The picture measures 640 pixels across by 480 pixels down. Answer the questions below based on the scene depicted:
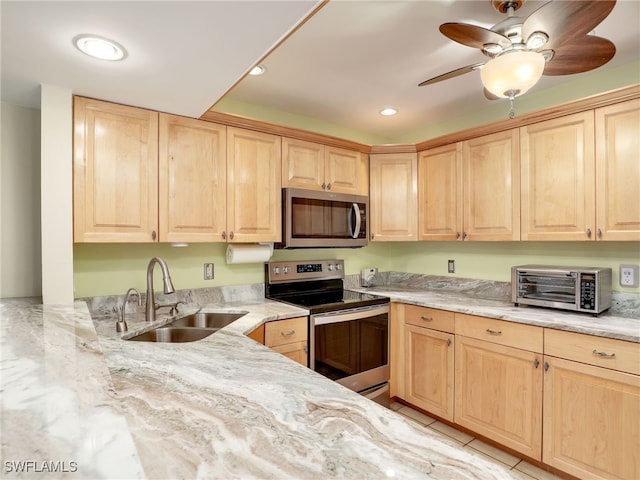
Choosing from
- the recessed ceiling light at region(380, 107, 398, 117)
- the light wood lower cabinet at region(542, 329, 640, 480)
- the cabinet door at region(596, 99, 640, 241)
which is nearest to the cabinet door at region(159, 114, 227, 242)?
the recessed ceiling light at region(380, 107, 398, 117)

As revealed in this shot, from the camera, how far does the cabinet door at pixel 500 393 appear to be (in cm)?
197

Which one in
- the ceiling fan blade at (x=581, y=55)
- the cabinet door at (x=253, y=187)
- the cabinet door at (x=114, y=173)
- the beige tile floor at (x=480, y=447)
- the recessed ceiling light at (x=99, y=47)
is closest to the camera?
the recessed ceiling light at (x=99, y=47)

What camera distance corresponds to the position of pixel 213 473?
58cm

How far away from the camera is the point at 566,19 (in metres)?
1.16

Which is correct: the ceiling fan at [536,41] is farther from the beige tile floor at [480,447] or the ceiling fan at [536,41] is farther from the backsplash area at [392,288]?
the beige tile floor at [480,447]

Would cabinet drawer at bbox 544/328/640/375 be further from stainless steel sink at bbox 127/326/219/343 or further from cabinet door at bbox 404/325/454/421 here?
stainless steel sink at bbox 127/326/219/343

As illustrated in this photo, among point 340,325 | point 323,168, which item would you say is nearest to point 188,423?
point 340,325

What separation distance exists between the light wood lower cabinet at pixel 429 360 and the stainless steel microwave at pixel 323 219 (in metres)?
0.76

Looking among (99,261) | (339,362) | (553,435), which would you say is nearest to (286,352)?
(339,362)

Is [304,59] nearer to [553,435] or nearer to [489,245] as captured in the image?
[489,245]

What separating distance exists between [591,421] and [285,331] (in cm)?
173

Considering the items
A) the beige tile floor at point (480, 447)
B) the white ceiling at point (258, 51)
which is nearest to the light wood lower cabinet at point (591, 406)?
the beige tile floor at point (480, 447)

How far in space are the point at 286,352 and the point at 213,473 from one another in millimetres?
1599

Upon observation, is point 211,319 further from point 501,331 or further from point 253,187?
point 501,331
